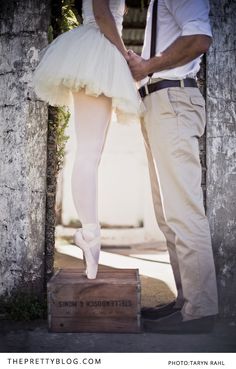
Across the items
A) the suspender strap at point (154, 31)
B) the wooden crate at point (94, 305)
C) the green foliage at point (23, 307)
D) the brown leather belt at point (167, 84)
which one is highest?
the suspender strap at point (154, 31)

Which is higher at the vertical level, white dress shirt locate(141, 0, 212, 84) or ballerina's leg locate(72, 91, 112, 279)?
white dress shirt locate(141, 0, 212, 84)

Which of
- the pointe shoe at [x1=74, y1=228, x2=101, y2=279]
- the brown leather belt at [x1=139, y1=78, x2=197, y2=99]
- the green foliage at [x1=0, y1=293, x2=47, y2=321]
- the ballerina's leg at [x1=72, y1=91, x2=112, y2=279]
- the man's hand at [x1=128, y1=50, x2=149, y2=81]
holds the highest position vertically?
the man's hand at [x1=128, y1=50, x2=149, y2=81]

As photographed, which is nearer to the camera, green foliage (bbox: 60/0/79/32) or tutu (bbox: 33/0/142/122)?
tutu (bbox: 33/0/142/122)

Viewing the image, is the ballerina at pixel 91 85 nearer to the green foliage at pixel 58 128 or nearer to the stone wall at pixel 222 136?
the green foliage at pixel 58 128

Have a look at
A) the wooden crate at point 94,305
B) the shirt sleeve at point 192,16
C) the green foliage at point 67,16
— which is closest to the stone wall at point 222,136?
the shirt sleeve at point 192,16

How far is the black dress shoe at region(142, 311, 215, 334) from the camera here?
2146 millimetres

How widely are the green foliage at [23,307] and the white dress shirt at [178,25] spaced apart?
4.70 ft

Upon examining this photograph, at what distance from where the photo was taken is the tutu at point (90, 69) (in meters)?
2.09

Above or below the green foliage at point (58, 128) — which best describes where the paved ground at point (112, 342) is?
below

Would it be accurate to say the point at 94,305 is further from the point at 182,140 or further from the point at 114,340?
the point at 182,140

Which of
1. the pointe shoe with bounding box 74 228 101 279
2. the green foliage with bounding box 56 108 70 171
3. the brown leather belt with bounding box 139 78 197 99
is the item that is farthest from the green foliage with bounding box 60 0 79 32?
the pointe shoe with bounding box 74 228 101 279

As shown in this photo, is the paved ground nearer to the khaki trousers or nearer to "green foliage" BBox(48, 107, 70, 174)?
the khaki trousers

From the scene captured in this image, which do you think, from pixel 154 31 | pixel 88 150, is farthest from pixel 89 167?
pixel 154 31

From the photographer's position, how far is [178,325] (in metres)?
2.18
